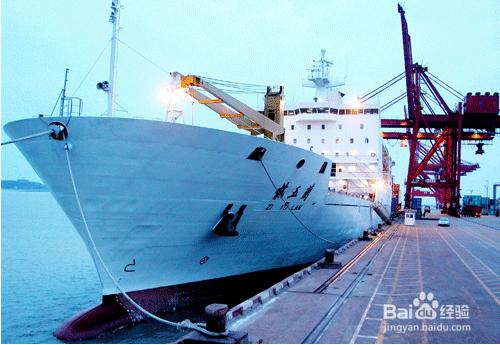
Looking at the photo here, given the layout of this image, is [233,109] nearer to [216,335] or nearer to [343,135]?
[216,335]

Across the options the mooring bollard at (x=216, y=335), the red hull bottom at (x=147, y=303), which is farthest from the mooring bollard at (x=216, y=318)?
the red hull bottom at (x=147, y=303)

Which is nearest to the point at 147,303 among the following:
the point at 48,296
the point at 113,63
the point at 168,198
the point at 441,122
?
the point at 168,198

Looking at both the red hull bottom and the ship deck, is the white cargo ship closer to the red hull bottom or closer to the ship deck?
the red hull bottom

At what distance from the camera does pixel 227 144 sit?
9.67m

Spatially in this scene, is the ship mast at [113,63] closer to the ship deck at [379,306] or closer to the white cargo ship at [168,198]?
the white cargo ship at [168,198]

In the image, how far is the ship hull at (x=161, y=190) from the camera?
8383 millimetres

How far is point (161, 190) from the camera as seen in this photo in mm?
9031

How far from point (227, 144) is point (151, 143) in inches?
74.2

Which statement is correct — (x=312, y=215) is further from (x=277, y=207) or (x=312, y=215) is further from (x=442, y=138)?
(x=442, y=138)

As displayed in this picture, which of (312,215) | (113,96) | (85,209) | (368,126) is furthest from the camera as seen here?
(368,126)

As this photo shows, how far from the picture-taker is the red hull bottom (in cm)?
891

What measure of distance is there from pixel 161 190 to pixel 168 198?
274mm

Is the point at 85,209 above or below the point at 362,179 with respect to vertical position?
below

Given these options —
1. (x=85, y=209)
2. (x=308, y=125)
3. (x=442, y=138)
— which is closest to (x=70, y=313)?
(x=85, y=209)
